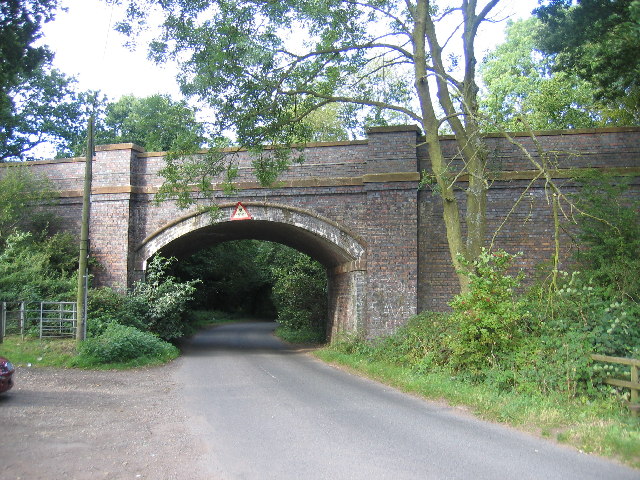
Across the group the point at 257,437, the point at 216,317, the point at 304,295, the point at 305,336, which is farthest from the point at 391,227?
the point at 216,317

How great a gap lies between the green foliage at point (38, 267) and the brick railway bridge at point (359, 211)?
747 mm

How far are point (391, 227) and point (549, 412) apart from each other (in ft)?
24.5

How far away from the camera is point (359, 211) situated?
14930mm

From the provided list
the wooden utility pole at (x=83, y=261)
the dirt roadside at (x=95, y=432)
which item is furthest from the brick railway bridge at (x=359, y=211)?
the dirt roadside at (x=95, y=432)

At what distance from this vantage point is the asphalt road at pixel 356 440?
17.3 feet

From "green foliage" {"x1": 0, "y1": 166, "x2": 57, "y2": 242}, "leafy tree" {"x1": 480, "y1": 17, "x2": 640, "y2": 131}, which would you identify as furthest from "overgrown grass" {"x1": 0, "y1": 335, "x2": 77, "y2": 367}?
"leafy tree" {"x1": 480, "y1": 17, "x2": 640, "y2": 131}

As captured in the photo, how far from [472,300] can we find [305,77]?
5801mm

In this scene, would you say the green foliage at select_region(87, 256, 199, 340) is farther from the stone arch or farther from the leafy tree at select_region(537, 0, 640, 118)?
the leafy tree at select_region(537, 0, 640, 118)

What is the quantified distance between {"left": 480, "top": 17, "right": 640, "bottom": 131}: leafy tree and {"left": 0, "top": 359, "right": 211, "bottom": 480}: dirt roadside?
14763 mm

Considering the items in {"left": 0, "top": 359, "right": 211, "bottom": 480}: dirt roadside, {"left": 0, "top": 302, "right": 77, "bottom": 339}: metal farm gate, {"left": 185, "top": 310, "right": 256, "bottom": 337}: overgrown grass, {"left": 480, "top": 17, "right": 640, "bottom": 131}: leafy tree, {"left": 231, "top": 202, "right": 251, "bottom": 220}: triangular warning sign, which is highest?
{"left": 480, "top": 17, "right": 640, "bottom": 131}: leafy tree

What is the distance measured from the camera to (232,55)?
11.0 m

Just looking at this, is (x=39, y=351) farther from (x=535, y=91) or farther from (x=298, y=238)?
(x=535, y=91)

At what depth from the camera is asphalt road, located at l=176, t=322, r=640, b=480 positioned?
527cm

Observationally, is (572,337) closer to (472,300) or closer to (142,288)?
(472,300)
